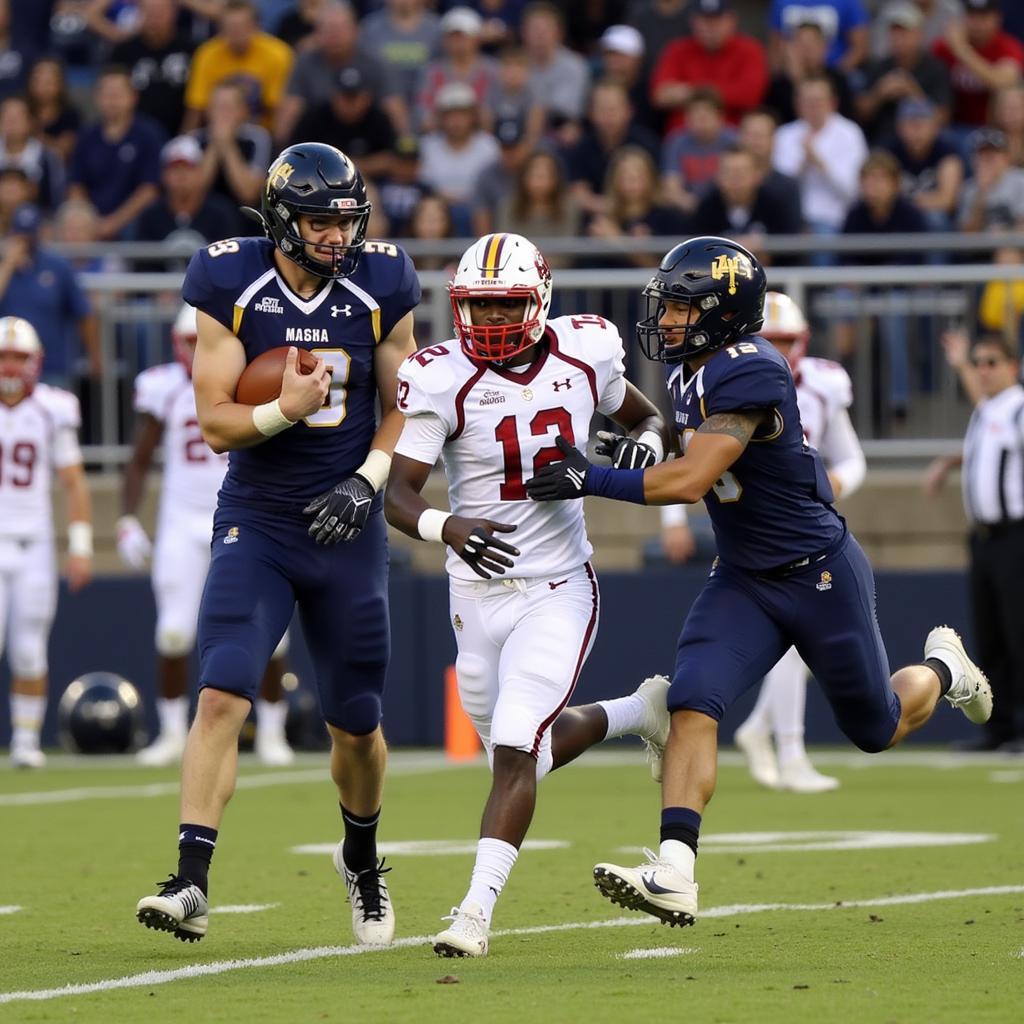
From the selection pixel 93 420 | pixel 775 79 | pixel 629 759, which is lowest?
pixel 629 759

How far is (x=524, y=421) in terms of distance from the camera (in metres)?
6.01

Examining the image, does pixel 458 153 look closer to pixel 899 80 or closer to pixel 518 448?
pixel 899 80

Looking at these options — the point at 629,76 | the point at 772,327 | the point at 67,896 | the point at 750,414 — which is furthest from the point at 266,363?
the point at 629,76

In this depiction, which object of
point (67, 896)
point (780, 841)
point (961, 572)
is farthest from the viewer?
point (961, 572)

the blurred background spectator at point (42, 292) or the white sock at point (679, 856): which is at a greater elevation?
the blurred background spectator at point (42, 292)

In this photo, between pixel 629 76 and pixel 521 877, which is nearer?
pixel 521 877

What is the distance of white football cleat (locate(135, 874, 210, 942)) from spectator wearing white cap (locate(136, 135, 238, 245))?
8536 millimetres

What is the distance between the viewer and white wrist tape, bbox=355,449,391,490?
6.09m

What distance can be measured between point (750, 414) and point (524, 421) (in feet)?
1.92

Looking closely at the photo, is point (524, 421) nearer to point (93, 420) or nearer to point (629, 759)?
point (629, 759)

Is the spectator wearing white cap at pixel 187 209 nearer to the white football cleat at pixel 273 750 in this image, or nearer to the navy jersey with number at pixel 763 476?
the white football cleat at pixel 273 750

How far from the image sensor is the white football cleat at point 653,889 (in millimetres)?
5469

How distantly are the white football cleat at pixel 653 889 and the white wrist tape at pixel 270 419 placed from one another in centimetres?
142

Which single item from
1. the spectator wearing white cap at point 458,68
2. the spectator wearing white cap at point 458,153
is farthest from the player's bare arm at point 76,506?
the spectator wearing white cap at point 458,68
